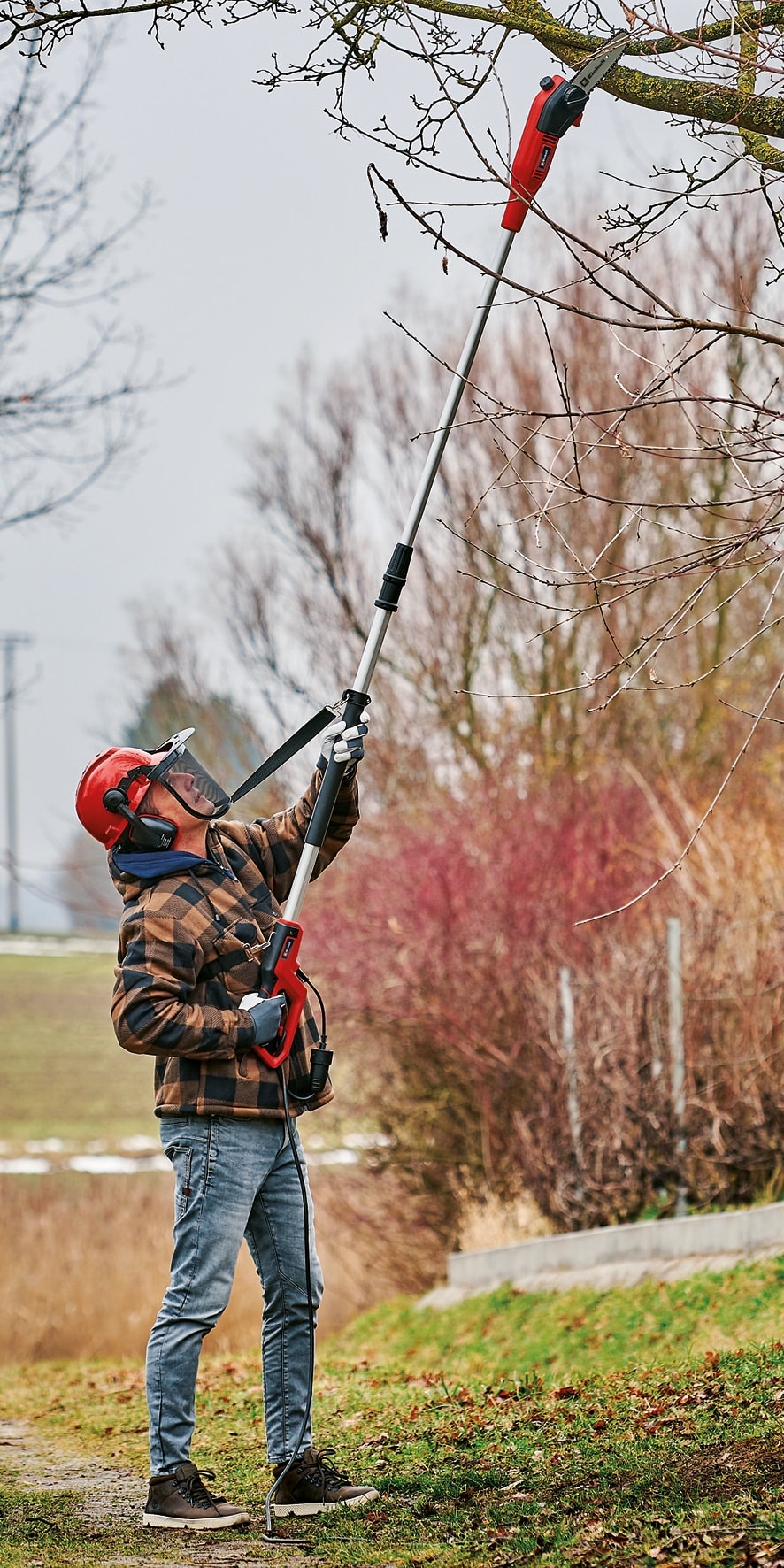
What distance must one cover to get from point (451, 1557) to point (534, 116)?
3.53m

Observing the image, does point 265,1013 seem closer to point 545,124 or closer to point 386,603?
point 386,603

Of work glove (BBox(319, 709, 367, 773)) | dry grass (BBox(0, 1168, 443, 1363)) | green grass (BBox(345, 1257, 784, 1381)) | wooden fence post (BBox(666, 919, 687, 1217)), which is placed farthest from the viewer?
dry grass (BBox(0, 1168, 443, 1363))

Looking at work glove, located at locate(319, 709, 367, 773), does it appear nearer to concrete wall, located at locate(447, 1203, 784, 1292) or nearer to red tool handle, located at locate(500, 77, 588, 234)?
red tool handle, located at locate(500, 77, 588, 234)

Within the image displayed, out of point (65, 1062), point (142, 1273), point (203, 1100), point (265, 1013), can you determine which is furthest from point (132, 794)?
point (65, 1062)

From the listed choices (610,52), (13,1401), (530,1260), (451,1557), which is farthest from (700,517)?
(451,1557)

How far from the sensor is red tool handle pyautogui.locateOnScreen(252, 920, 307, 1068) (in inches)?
165

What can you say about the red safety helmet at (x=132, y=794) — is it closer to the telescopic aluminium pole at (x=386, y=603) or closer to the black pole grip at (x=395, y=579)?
the telescopic aluminium pole at (x=386, y=603)

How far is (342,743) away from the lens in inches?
174

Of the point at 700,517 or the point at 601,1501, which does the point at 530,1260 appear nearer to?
the point at 601,1501

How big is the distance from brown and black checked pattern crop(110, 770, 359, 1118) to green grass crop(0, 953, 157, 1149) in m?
21.0

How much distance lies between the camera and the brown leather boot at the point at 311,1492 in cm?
412

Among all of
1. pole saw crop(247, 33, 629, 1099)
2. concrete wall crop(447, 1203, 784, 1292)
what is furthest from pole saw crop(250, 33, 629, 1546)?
concrete wall crop(447, 1203, 784, 1292)

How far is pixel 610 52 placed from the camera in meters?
4.05

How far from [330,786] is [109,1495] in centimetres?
221
